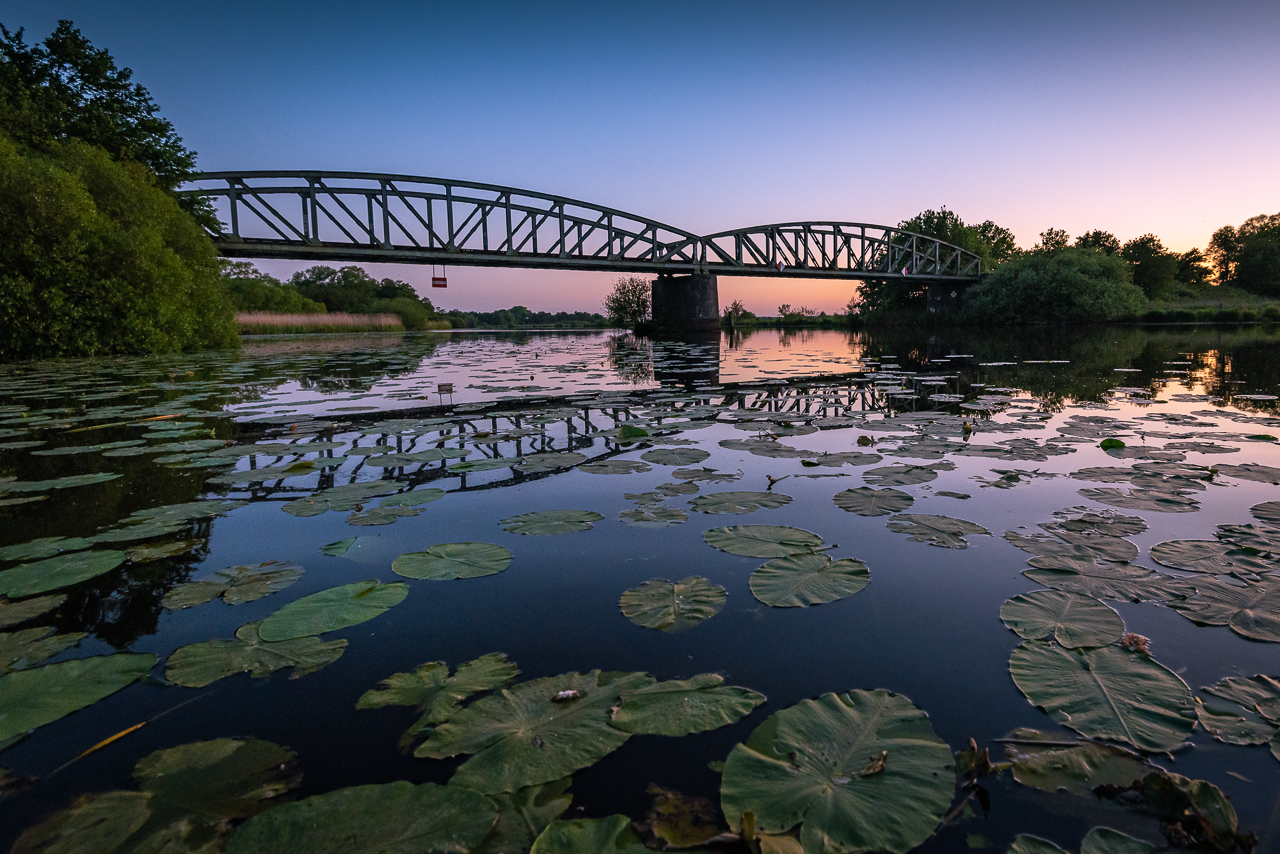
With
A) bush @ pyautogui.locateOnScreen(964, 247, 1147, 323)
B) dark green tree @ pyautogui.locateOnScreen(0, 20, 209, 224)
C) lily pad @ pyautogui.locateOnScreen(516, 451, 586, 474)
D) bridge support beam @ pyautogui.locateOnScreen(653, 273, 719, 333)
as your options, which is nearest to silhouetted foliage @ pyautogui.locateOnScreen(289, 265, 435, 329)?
bridge support beam @ pyautogui.locateOnScreen(653, 273, 719, 333)

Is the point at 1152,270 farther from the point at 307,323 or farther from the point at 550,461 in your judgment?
the point at 307,323

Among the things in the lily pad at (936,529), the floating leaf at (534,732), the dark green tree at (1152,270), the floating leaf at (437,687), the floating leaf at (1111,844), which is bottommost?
the floating leaf at (437,687)

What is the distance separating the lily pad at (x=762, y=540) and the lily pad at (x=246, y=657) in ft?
4.08

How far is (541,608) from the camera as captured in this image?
1.61 metres

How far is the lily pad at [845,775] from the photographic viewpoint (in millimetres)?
847

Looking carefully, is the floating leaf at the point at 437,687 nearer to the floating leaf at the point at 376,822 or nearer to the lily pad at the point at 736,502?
the floating leaf at the point at 376,822

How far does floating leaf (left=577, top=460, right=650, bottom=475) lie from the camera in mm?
3160

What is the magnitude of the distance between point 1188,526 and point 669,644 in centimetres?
212

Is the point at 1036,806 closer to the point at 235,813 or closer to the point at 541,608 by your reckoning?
the point at 541,608

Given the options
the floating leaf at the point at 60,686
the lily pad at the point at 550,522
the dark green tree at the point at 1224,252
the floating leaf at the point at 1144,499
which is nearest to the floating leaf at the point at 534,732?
the floating leaf at the point at 60,686

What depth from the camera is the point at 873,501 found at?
2504mm

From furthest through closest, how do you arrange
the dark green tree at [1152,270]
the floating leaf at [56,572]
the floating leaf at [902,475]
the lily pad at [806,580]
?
the dark green tree at [1152,270] < the floating leaf at [902,475] < the floating leaf at [56,572] < the lily pad at [806,580]

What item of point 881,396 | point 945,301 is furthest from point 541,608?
point 945,301

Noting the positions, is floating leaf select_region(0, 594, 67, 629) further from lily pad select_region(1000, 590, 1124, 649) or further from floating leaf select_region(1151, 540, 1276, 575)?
floating leaf select_region(1151, 540, 1276, 575)
